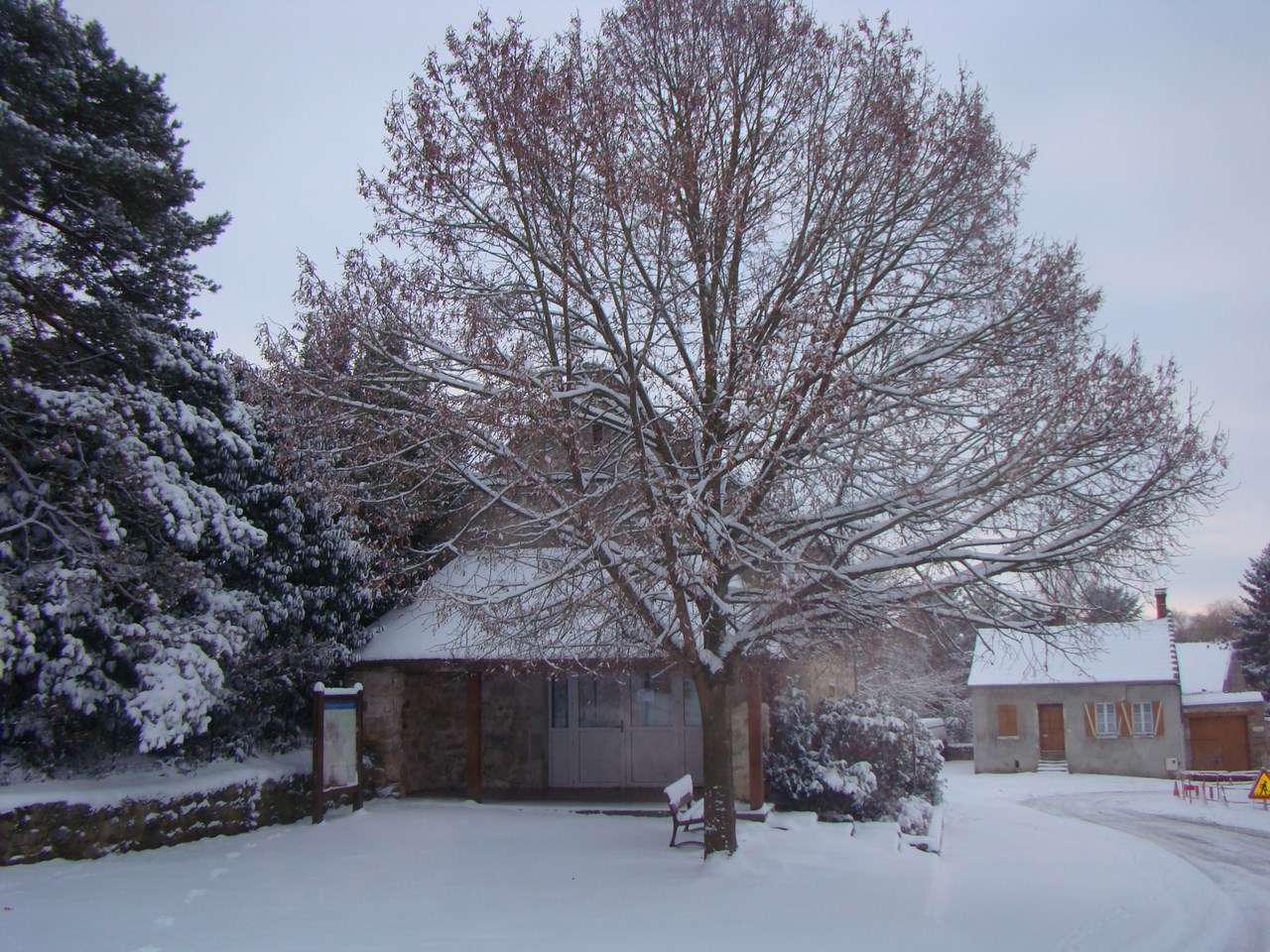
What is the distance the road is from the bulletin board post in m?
10.2

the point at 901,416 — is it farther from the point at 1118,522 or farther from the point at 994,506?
the point at 1118,522

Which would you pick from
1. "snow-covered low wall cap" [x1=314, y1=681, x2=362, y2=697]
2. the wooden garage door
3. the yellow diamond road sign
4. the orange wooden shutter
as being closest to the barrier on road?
the yellow diamond road sign

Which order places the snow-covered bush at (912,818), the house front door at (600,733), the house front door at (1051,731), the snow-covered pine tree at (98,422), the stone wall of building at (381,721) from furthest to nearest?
the house front door at (1051,731) < the house front door at (600,733) < the stone wall of building at (381,721) < the snow-covered bush at (912,818) < the snow-covered pine tree at (98,422)

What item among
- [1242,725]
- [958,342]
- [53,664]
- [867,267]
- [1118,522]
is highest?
[867,267]

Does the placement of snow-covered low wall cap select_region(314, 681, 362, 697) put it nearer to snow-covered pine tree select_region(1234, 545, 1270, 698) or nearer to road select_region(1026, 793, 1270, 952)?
road select_region(1026, 793, 1270, 952)

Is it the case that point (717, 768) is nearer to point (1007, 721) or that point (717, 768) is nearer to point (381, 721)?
point (381, 721)

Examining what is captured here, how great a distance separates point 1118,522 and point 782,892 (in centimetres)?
460

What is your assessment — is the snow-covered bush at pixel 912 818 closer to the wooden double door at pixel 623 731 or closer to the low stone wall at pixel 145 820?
the wooden double door at pixel 623 731

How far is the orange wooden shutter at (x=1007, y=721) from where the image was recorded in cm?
3391

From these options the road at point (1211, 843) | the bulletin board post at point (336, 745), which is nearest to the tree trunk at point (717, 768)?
the road at point (1211, 843)

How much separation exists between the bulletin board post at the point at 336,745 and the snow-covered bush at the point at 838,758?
577cm

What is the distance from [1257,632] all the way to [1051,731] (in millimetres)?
7553

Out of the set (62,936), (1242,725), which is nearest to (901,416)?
(62,936)

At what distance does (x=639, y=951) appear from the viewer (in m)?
7.39
